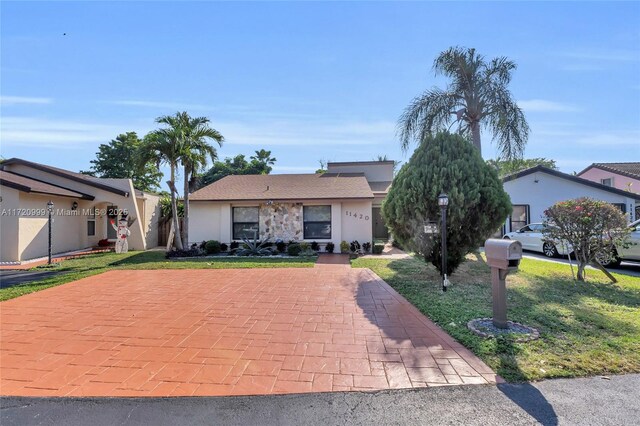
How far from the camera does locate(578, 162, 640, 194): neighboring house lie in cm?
2352

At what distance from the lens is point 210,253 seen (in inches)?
569

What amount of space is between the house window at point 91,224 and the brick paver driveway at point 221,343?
10760mm

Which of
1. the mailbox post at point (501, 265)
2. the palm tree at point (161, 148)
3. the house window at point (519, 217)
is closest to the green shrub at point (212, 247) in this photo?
the palm tree at point (161, 148)

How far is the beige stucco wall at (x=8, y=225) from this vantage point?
482 inches

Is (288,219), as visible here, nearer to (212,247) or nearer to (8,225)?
(212,247)

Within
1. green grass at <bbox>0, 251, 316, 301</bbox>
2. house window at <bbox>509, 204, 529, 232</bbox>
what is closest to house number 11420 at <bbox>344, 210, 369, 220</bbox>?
green grass at <bbox>0, 251, 316, 301</bbox>

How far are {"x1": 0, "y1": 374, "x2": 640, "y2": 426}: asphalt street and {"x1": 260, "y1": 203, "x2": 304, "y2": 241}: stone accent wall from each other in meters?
12.2

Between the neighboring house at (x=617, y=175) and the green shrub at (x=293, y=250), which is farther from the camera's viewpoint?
the neighboring house at (x=617, y=175)

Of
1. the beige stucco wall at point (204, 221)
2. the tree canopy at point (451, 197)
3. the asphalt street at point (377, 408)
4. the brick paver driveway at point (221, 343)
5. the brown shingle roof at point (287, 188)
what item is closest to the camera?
the asphalt street at point (377, 408)

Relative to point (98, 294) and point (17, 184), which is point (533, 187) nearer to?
point (98, 294)

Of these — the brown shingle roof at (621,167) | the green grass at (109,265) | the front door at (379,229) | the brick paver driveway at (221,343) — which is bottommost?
the brick paver driveway at (221,343)

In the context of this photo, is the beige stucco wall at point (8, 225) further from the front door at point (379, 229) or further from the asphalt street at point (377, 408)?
the front door at point (379, 229)

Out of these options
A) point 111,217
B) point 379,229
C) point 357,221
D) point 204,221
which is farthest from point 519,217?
point 111,217

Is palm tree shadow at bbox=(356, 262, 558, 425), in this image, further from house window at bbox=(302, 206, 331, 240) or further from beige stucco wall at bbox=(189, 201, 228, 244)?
beige stucco wall at bbox=(189, 201, 228, 244)
